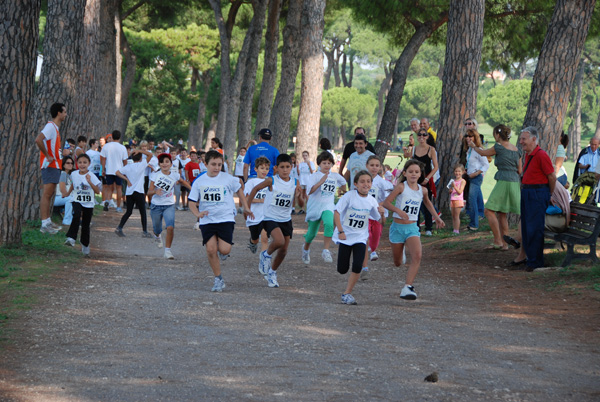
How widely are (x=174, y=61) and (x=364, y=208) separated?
38159mm

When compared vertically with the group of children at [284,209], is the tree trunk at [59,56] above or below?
above

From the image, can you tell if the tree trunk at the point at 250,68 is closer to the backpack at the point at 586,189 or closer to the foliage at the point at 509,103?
the backpack at the point at 586,189

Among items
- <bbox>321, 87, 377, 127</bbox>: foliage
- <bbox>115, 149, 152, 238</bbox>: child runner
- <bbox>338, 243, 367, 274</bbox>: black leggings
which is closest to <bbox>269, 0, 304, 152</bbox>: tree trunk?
<bbox>115, 149, 152, 238</bbox>: child runner

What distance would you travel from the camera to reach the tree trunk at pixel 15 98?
10461mm

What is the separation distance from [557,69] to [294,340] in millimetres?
8924

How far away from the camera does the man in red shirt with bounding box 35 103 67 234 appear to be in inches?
486

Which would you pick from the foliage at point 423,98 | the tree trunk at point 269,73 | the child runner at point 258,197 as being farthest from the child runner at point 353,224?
the foliage at point 423,98

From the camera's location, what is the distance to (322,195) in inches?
463

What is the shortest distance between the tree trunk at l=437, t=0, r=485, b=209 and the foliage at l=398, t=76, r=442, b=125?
87.8 metres

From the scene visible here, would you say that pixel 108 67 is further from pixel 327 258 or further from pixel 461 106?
pixel 327 258

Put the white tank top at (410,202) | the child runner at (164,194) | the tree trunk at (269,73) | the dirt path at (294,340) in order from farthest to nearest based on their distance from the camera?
the tree trunk at (269,73), the child runner at (164,194), the white tank top at (410,202), the dirt path at (294,340)

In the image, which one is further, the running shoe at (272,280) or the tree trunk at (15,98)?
the tree trunk at (15,98)

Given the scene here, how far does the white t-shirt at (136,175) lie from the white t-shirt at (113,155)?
13.1ft

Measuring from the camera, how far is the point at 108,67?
2912cm
